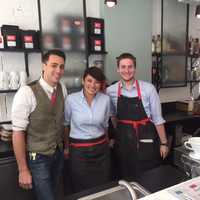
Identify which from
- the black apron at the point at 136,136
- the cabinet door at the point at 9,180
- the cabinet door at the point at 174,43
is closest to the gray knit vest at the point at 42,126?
the cabinet door at the point at 9,180

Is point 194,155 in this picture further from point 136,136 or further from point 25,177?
point 25,177

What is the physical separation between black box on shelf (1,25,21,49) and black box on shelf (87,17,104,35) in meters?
0.75

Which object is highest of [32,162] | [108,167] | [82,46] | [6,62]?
[82,46]

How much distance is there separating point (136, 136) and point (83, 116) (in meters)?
0.50

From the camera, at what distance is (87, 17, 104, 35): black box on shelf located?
2.44m

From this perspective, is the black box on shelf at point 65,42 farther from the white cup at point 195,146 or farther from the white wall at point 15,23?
the white cup at point 195,146

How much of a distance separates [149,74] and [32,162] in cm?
190

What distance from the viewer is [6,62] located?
2266 mm

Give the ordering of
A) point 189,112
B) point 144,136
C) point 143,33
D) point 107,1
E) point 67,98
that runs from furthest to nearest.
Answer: point 189,112 → point 143,33 → point 107,1 → point 144,136 → point 67,98

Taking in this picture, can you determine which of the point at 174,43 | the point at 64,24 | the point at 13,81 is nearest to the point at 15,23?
the point at 64,24

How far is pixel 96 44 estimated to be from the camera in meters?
2.47

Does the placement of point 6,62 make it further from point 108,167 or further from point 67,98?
point 108,167

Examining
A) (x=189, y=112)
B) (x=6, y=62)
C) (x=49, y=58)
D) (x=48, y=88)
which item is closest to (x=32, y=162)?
(x=48, y=88)

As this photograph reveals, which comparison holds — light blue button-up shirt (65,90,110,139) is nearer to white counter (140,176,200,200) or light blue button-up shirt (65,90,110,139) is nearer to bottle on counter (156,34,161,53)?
white counter (140,176,200,200)
